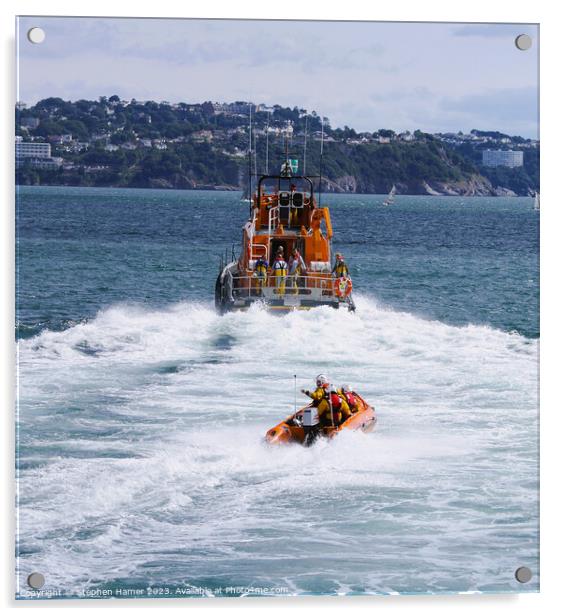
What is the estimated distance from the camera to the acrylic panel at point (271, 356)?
11781mm

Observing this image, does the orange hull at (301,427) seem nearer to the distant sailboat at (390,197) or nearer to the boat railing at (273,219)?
the distant sailboat at (390,197)

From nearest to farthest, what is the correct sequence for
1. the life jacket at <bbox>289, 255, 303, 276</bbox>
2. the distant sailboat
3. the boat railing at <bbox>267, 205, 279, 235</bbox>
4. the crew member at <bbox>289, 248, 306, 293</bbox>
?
the distant sailboat → the crew member at <bbox>289, 248, 306, 293</bbox> → the life jacket at <bbox>289, 255, 303, 276</bbox> → the boat railing at <bbox>267, 205, 279, 235</bbox>

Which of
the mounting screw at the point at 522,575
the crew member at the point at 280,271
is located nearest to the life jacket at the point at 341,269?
the crew member at the point at 280,271

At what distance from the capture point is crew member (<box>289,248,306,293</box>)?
61.4ft

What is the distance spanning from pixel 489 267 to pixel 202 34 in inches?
200

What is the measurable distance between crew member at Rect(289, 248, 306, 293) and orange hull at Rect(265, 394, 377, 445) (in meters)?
5.12

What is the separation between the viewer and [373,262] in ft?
65.9

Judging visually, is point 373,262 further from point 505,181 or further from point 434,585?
point 434,585

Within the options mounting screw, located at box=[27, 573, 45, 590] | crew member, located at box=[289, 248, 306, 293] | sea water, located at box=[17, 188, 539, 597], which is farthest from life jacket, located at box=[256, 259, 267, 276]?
mounting screw, located at box=[27, 573, 45, 590]

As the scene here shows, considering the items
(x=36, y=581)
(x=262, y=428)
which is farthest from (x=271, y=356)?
(x=36, y=581)

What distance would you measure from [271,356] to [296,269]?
11.0ft

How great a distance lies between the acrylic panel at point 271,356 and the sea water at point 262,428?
0.03 meters

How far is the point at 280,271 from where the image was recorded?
1894cm

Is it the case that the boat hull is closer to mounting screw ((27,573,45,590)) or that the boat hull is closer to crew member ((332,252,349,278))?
crew member ((332,252,349,278))
